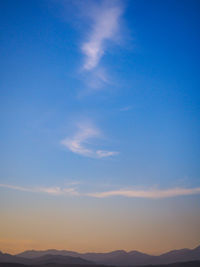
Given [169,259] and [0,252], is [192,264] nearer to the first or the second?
[0,252]

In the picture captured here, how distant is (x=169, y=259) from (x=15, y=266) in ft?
515

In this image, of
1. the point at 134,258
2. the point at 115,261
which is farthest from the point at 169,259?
the point at 115,261

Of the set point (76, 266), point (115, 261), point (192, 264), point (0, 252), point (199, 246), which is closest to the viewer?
point (192, 264)

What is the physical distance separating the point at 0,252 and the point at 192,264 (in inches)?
5202

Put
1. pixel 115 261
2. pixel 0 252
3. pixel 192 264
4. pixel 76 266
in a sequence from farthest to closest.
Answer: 1. pixel 115 261
2. pixel 0 252
3. pixel 76 266
4. pixel 192 264

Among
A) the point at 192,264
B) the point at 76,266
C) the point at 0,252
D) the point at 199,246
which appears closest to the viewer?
the point at 192,264

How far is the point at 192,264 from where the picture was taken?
43.4m

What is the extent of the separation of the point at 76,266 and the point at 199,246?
17014 centimetres

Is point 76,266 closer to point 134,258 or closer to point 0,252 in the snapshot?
point 0,252

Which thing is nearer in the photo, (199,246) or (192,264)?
(192,264)

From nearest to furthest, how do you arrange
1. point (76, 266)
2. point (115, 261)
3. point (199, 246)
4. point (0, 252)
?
point (76, 266), point (0, 252), point (115, 261), point (199, 246)

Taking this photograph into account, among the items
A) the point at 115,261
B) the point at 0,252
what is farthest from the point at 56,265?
the point at 115,261

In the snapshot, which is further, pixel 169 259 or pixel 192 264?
pixel 169 259

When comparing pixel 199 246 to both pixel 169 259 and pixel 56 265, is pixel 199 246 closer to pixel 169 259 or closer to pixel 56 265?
pixel 169 259
